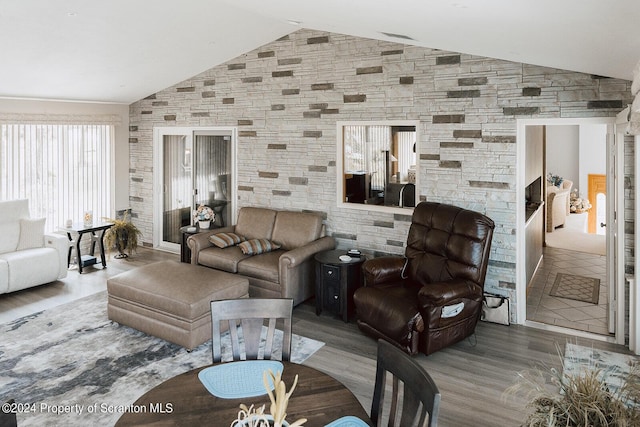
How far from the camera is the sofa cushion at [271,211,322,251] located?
576 centimetres

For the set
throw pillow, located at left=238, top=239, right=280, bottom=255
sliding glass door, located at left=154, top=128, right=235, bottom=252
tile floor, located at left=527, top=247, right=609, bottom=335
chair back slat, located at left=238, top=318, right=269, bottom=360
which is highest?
sliding glass door, located at left=154, top=128, right=235, bottom=252

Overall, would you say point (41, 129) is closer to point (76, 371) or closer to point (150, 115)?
point (150, 115)

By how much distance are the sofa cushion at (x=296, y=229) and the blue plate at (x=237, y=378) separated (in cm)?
329

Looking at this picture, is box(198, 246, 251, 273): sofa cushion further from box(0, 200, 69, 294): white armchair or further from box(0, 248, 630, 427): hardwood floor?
box(0, 200, 69, 294): white armchair

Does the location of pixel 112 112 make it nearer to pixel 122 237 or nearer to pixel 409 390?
pixel 122 237

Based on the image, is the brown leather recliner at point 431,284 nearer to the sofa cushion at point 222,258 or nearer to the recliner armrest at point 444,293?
the recliner armrest at point 444,293

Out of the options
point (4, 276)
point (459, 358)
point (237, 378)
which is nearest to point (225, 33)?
point (4, 276)

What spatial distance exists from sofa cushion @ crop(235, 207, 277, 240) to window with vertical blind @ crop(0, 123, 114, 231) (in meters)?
2.74

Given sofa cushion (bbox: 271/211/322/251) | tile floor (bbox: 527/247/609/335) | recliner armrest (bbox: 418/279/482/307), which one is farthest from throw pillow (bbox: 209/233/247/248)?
tile floor (bbox: 527/247/609/335)

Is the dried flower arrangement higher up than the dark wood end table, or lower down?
higher up

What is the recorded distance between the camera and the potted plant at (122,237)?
23.9 ft

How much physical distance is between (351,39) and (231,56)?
1.80m

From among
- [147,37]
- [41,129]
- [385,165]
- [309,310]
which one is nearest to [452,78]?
[385,165]

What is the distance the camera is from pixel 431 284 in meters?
4.17
